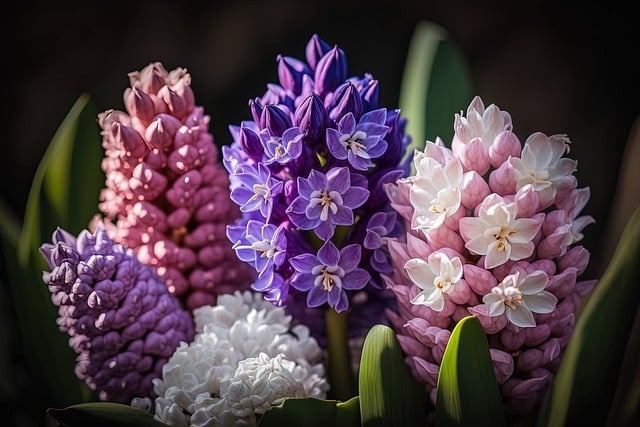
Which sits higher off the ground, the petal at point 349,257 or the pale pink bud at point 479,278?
the petal at point 349,257

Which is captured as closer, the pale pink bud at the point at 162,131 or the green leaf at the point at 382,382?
the green leaf at the point at 382,382

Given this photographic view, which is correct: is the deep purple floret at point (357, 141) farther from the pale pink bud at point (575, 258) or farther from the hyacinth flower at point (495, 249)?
the pale pink bud at point (575, 258)

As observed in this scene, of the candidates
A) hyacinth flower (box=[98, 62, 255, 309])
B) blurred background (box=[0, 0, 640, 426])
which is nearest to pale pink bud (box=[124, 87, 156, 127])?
hyacinth flower (box=[98, 62, 255, 309])

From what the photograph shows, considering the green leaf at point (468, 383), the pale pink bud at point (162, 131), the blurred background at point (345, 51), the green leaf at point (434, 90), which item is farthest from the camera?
the blurred background at point (345, 51)

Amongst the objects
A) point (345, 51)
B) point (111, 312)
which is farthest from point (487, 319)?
point (345, 51)

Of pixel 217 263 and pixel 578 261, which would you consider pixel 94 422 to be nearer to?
pixel 217 263

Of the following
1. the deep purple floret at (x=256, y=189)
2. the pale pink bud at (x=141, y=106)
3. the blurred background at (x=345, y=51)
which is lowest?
the deep purple floret at (x=256, y=189)

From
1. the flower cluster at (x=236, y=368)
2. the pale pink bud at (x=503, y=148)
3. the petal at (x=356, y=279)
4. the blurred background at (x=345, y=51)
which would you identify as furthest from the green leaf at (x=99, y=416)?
the blurred background at (x=345, y=51)
